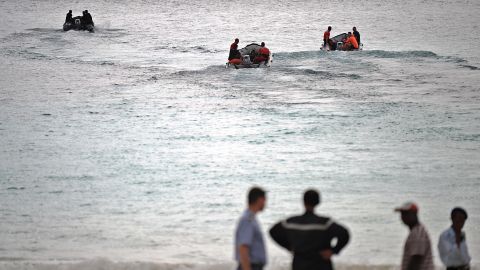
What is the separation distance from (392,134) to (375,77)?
1273cm

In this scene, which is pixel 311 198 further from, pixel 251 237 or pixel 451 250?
pixel 451 250

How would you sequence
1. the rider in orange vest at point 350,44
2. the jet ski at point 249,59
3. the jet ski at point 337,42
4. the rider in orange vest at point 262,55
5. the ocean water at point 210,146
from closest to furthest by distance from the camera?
1. the ocean water at point 210,146
2. the rider in orange vest at point 262,55
3. the jet ski at point 249,59
4. the rider in orange vest at point 350,44
5. the jet ski at point 337,42

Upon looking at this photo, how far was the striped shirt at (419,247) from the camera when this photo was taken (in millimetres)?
7754

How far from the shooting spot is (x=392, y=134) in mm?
27953

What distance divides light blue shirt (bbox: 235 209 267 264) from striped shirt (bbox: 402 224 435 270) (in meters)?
1.30

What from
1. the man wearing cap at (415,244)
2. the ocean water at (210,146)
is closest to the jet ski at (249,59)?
the ocean water at (210,146)

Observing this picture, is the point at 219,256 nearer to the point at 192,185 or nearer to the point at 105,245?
the point at 105,245

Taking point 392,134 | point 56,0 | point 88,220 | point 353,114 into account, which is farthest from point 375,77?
point 56,0

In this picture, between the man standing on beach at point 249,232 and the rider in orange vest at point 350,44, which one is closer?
the man standing on beach at point 249,232

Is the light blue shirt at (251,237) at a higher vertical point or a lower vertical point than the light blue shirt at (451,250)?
higher

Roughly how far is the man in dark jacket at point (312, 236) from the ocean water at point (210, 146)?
4.51m

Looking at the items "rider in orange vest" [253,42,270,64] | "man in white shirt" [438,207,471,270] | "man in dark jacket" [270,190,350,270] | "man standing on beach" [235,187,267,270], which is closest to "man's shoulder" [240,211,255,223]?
"man standing on beach" [235,187,267,270]

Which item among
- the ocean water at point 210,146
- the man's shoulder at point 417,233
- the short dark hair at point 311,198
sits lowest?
the ocean water at point 210,146

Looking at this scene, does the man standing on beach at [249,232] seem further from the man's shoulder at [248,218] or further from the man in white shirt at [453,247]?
the man in white shirt at [453,247]
